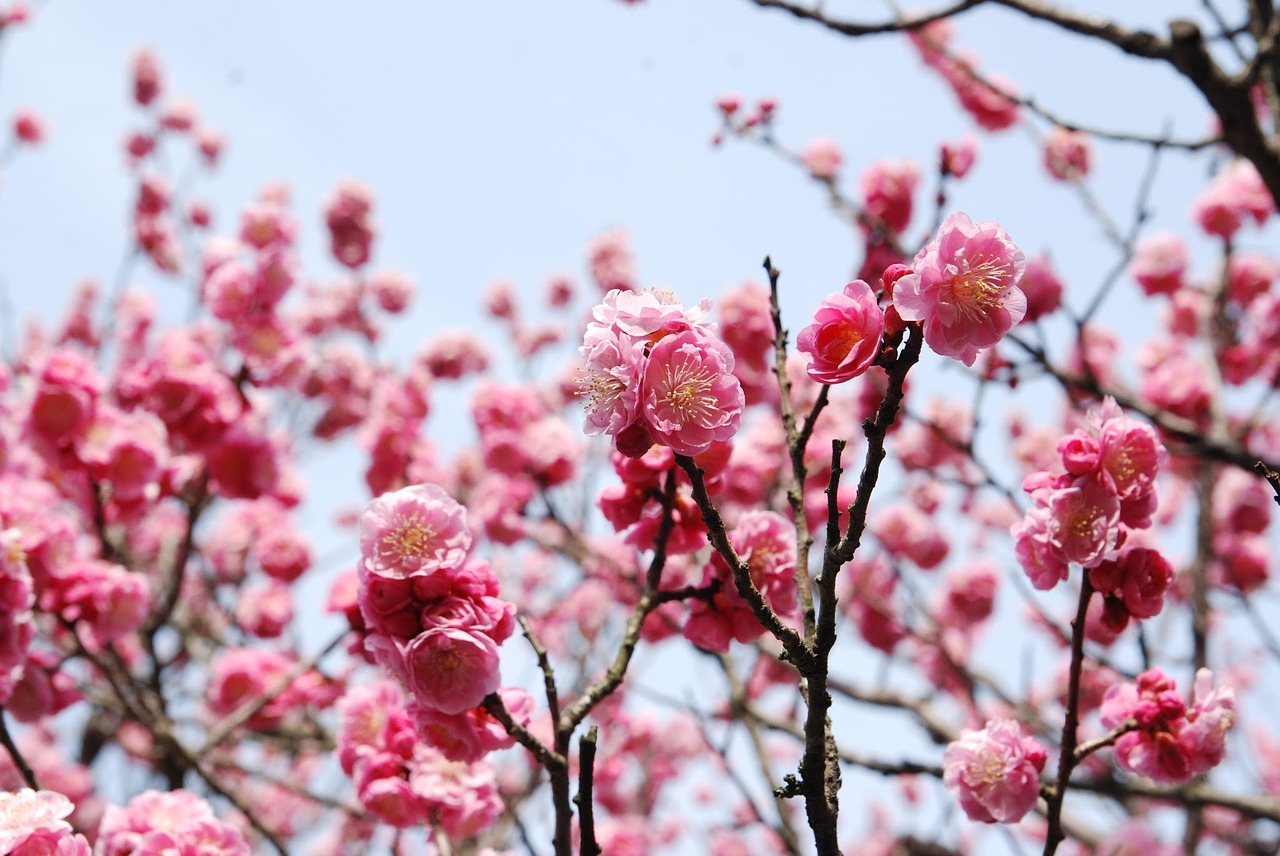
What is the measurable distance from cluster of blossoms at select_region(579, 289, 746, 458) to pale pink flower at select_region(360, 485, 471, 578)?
1.17 feet

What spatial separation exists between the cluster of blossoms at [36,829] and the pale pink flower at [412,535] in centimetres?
67

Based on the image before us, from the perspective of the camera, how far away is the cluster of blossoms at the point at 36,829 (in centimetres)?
155

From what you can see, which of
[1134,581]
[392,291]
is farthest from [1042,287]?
[392,291]

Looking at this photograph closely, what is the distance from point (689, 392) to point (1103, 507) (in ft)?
2.74

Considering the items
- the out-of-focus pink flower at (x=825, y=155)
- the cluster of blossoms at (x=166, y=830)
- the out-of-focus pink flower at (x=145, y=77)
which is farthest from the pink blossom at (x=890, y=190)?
the out-of-focus pink flower at (x=145, y=77)

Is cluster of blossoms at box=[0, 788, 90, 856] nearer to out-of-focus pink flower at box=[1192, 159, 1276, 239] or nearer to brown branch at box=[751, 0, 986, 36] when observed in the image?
brown branch at box=[751, 0, 986, 36]

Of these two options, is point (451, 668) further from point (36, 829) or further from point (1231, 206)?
point (1231, 206)

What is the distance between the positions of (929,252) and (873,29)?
6.07 ft

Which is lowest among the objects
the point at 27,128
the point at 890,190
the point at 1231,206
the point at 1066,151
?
the point at 27,128

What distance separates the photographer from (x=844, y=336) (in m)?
1.38

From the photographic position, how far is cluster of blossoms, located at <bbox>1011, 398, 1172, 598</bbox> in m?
1.70

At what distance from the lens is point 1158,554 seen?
177 centimetres

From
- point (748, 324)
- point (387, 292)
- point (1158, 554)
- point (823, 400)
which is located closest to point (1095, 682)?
point (748, 324)

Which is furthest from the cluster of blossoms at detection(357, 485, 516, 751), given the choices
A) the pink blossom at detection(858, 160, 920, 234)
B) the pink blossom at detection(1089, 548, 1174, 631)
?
the pink blossom at detection(858, 160, 920, 234)
